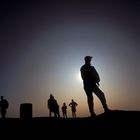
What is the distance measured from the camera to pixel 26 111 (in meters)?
7.65

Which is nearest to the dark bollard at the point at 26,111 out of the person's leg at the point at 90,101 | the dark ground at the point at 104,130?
the dark ground at the point at 104,130

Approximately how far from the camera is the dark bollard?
760cm

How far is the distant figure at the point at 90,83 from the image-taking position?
9172 mm

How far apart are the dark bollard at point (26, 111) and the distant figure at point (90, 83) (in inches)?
103

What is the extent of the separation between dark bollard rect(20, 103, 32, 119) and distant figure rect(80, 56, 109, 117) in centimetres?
262

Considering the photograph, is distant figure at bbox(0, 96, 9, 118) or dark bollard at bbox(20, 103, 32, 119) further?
distant figure at bbox(0, 96, 9, 118)

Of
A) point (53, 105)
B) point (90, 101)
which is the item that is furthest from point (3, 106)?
point (90, 101)

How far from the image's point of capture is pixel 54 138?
6.84 m

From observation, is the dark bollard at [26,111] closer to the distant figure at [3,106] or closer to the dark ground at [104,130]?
the dark ground at [104,130]

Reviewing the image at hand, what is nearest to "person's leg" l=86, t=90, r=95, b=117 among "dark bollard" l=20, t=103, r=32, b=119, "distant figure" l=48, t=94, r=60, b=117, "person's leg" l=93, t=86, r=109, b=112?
"person's leg" l=93, t=86, r=109, b=112

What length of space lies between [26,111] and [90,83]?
2.97m

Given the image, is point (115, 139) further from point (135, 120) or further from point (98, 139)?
point (135, 120)

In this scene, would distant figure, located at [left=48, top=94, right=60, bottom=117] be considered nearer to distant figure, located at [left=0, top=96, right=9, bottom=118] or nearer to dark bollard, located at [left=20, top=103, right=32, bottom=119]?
distant figure, located at [left=0, top=96, right=9, bottom=118]

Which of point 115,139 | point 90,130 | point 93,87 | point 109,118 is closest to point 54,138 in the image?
point 90,130
